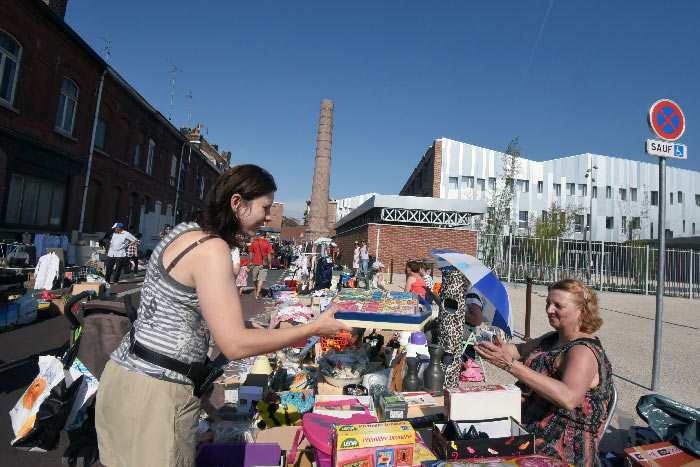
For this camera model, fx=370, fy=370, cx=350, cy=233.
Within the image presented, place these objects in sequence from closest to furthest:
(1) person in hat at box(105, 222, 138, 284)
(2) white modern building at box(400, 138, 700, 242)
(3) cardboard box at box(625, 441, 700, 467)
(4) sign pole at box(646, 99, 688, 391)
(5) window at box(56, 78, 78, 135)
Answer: (3) cardboard box at box(625, 441, 700, 467)
(4) sign pole at box(646, 99, 688, 391)
(1) person in hat at box(105, 222, 138, 284)
(5) window at box(56, 78, 78, 135)
(2) white modern building at box(400, 138, 700, 242)

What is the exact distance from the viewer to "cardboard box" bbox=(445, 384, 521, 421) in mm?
2379

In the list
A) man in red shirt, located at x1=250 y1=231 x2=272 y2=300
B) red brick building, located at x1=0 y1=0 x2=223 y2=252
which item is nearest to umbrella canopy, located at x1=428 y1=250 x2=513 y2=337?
man in red shirt, located at x1=250 y1=231 x2=272 y2=300

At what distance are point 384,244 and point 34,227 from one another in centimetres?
1554

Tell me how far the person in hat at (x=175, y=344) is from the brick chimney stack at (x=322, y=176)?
24786 mm

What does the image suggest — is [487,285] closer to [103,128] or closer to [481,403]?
[481,403]

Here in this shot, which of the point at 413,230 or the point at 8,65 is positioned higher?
the point at 8,65

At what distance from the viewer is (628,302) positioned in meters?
14.1

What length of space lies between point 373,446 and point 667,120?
16.1 ft

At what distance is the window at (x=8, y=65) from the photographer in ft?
37.3

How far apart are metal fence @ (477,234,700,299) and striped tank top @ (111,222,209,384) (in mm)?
16604

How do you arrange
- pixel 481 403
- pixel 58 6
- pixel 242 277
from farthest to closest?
pixel 58 6 → pixel 242 277 → pixel 481 403

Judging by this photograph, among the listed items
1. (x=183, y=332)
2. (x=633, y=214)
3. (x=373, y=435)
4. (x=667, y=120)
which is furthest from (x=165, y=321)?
(x=633, y=214)

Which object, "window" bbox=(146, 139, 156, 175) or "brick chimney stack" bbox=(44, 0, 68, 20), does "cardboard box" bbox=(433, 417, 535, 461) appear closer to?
→ "brick chimney stack" bbox=(44, 0, 68, 20)

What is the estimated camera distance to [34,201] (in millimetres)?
13141
